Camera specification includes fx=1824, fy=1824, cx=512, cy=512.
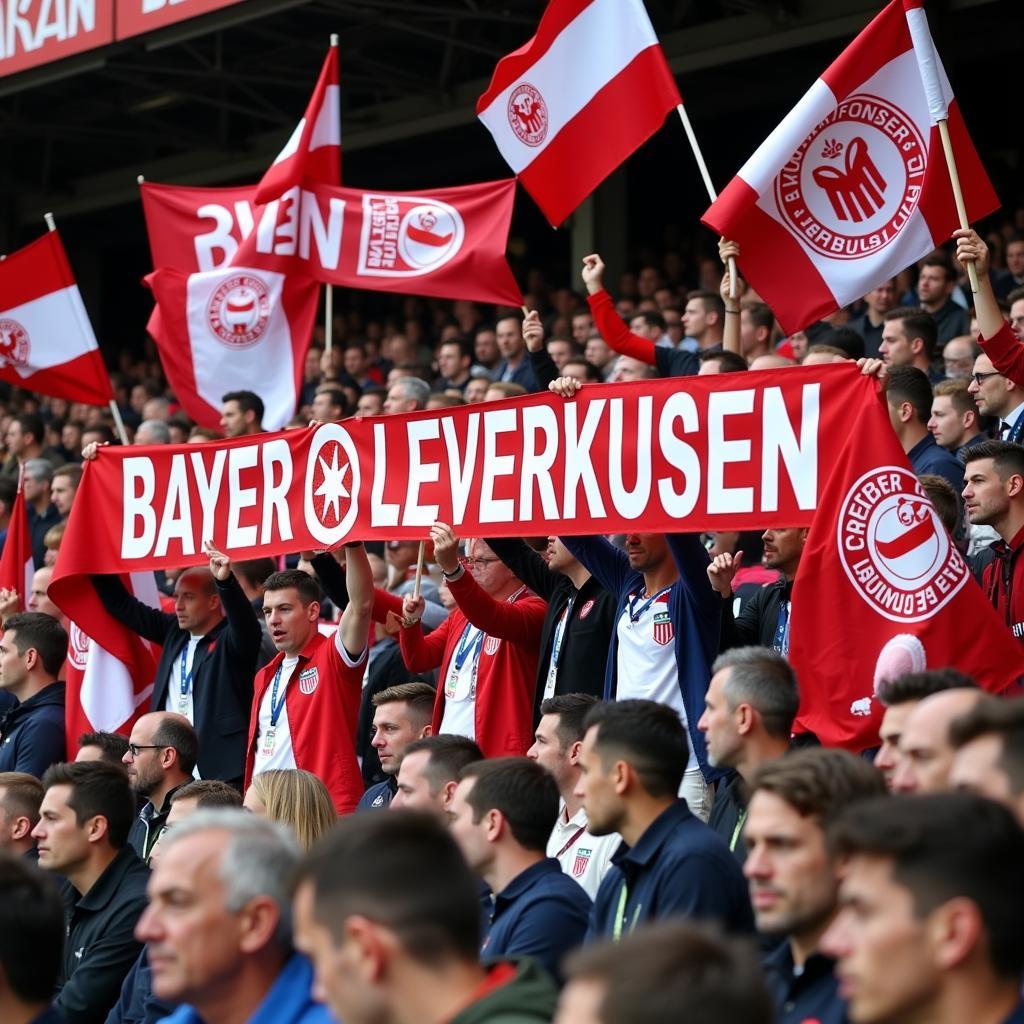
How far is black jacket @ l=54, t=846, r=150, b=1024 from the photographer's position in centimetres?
610

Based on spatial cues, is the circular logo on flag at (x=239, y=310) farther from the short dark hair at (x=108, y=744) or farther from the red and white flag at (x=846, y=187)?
the red and white flag at (x=846, y=187)

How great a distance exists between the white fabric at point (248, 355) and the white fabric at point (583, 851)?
13.0 feet

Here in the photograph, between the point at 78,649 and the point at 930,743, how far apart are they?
19.3 ft

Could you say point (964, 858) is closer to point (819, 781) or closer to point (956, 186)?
point (819, 781)

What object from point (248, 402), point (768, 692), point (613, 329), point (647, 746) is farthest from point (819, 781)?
point (248, 402)

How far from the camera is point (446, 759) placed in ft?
18.6

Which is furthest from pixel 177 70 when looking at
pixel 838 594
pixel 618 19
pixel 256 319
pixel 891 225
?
pixel 838 594

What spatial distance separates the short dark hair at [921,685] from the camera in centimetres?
439

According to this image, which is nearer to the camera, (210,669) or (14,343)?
(210,669)

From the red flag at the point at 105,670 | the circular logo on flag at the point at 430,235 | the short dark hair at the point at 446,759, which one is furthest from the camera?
the circular logo on flag at the point at 430,235

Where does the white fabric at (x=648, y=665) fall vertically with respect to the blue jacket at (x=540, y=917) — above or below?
above

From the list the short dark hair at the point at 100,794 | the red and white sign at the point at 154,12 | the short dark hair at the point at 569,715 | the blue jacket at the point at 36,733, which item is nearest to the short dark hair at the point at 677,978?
the short dark hair at the point at 569,715

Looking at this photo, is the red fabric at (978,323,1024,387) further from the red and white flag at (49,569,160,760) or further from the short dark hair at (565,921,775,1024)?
the short dark hair at (565,921,775,1024)

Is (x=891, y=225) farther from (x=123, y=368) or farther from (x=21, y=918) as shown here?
(x=123, y=368)
